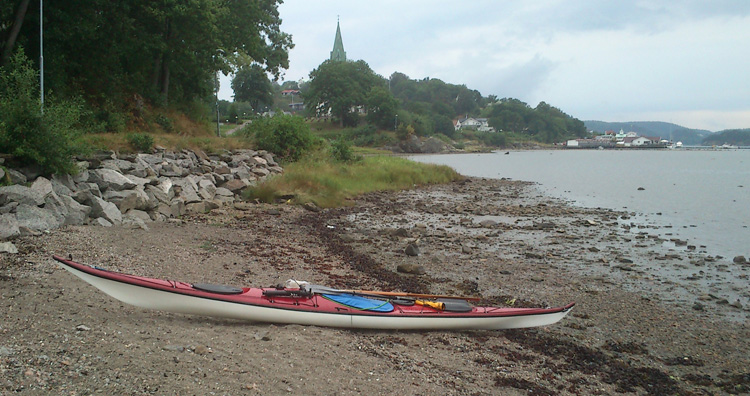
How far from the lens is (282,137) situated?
94.5 feet

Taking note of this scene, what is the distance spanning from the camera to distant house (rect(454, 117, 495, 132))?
17193 cm

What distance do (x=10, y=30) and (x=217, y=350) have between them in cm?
1858

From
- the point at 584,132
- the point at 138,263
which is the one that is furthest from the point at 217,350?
the point at 584,132

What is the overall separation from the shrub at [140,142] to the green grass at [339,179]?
12.6 feet

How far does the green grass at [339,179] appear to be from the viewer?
21.1 meters

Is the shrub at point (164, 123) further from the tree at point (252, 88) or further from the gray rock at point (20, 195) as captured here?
the tree at point (252, 88)

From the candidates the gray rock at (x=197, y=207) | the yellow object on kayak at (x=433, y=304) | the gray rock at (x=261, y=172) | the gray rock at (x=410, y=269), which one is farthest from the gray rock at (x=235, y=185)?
the yellow object on kayak at (x=433, y=304)

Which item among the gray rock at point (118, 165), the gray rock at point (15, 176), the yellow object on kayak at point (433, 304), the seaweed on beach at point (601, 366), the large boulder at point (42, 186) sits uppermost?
the gray rock at point (118, 165)

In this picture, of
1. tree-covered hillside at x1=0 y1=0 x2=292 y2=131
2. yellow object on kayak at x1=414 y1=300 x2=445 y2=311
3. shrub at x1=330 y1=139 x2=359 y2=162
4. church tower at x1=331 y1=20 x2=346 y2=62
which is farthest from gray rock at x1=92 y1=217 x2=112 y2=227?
church tower at x1=331 y1=20 x2=346 y2=62

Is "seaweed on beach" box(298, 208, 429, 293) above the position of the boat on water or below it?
below

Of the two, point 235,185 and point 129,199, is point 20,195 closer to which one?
point 129,199

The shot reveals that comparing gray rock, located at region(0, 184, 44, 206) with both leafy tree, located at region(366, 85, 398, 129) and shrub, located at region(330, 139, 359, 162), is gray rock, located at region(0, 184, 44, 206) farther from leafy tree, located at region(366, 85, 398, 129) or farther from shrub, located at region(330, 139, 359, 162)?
leafy tree, located at region(366, 85, 398, 129)

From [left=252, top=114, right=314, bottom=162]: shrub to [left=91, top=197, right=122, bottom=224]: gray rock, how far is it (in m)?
15.1

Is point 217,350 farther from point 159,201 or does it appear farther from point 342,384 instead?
point 159,201
